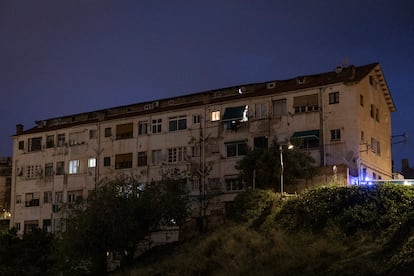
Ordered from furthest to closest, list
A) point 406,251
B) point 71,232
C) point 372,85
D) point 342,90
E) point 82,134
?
point 82,134 < point 372,85 < point 342,90 < point 71,232 < point 406,251

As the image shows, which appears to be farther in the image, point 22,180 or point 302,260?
point 22,180

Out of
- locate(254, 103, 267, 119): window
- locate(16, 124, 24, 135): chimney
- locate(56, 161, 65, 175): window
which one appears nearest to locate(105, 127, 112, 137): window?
locate(56, 161, 65, 175): window

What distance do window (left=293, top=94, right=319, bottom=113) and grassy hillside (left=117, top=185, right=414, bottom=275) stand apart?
12.1 m

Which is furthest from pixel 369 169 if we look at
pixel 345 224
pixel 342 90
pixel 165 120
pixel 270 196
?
pixel 165 120

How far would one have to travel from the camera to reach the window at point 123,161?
→ 7031cm

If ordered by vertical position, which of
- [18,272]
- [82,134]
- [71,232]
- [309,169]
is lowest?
[18,272]

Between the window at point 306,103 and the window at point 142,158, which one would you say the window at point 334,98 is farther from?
the window at point 142,158

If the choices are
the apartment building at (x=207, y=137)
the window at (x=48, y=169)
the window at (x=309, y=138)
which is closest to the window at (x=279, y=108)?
the apartment building at (x=207, y=137)

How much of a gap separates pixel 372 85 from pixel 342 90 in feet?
18.2

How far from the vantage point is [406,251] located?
2922cm

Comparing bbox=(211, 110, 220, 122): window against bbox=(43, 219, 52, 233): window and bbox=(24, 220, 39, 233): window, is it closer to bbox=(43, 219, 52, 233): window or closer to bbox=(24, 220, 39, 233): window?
bbox=(43, 219, 52, 233): window

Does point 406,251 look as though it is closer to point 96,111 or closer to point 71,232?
point 71,232

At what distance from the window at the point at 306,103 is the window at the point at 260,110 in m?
3.27

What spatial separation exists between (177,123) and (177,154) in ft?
10.5
